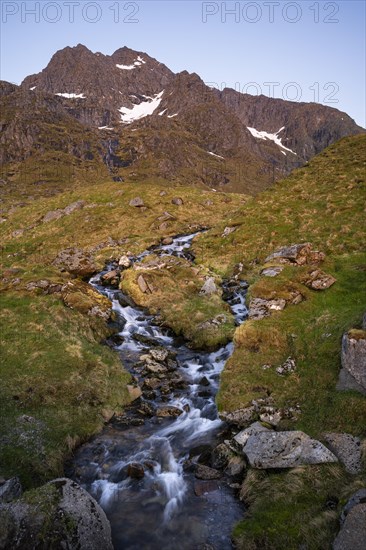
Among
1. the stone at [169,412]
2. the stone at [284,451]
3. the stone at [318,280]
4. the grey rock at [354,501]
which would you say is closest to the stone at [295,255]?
the stone at [318,280]

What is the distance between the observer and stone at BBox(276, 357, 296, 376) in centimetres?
2112

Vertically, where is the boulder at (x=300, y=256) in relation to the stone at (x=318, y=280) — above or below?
above

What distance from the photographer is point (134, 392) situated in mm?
22156

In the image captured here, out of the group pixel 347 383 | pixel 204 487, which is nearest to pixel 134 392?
pixel 204 487

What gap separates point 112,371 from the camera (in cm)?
2344

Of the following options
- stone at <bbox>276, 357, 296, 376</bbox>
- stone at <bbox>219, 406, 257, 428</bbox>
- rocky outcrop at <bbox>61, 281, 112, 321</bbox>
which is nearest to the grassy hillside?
stone at <bbox>276, 357, 296, 376</bbox>

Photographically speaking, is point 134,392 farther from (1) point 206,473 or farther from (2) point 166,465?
(1) point 206,473

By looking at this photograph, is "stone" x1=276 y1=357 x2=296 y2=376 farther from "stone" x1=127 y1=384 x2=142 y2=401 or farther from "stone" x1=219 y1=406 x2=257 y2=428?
"stone" x1=127 y1=384 x2=142 y2=401

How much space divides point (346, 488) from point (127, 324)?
21.8m

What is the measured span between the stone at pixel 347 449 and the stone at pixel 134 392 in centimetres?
1080

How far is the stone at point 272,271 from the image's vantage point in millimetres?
32781

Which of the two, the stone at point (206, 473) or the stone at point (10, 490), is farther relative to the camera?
the stone at point (206, 473)

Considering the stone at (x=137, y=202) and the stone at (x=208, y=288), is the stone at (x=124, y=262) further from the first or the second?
the stone at (x=137, y=202)

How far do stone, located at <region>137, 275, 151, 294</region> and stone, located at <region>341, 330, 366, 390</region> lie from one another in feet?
68.5
